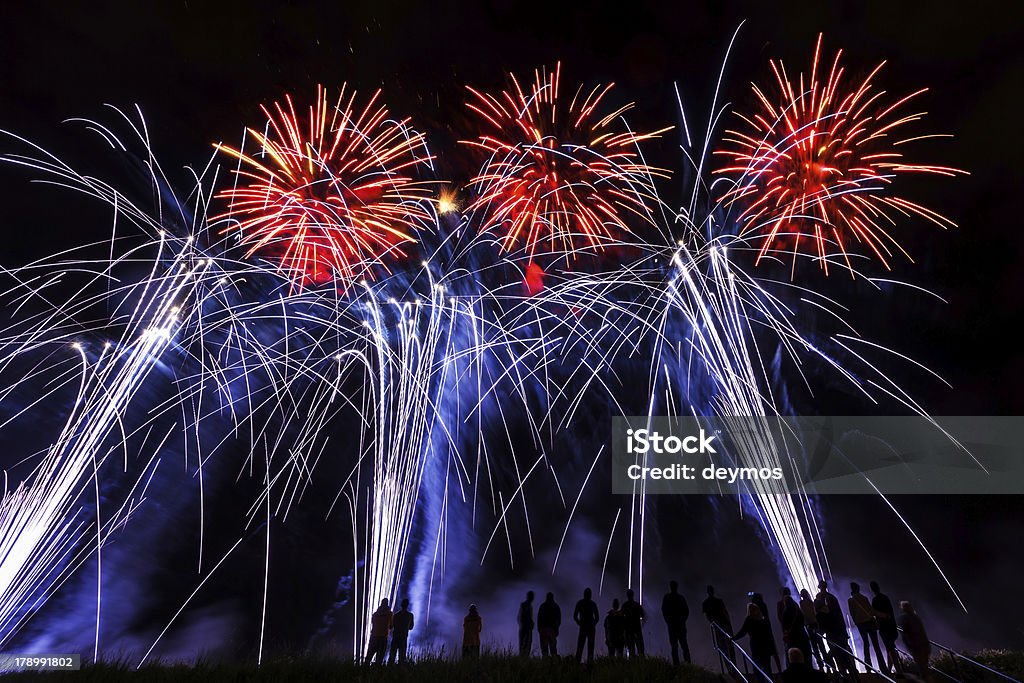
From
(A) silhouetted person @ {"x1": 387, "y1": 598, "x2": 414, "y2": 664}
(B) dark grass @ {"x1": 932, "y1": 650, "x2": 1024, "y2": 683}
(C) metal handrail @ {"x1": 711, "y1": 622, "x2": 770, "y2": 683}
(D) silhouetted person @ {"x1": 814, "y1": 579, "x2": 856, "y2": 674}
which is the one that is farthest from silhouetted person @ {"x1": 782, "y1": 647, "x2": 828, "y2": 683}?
(A) silhouetted person @ {"x1": 387, "y1": 598, "x2": 414, "y2": 664}

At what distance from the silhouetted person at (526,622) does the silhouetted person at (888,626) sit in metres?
5.86

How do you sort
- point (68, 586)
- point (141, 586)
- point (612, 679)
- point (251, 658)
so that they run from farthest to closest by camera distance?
point (141, 586) → point (68, 586) → point (251, 658) → point (612, 679)

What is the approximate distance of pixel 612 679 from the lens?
28.1ft

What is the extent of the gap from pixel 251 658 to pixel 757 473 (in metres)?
11.6

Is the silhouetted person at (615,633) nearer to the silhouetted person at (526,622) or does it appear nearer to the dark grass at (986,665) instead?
the silhouetted person at (526,622)

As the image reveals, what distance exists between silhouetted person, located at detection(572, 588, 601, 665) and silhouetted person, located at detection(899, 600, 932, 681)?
4.85m

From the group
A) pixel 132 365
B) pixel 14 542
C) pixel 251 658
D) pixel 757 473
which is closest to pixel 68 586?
pixel 14 542

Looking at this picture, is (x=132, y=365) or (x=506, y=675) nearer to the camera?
(x=506, y=675)

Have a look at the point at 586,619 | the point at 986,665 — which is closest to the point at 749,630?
the point at 586,619

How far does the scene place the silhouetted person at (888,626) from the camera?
9.59m

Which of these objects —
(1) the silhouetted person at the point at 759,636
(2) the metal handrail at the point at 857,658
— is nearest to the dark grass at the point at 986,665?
(2) the metal handrail at the point at 857,658

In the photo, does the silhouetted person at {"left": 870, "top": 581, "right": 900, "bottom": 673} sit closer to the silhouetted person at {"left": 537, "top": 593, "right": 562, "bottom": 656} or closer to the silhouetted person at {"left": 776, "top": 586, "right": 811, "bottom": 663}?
the silhouetted person at {"left": 776, "top": 586, "right": 811, "bottom": 663}

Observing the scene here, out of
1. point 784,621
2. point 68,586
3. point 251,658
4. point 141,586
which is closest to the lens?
point 784,621

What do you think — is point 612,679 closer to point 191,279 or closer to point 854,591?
point 854,591
